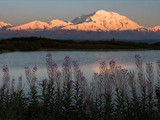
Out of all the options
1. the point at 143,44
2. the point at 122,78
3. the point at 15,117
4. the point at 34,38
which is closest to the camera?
the point at 15,117

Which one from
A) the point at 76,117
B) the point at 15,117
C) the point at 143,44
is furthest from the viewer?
the point at 143,44

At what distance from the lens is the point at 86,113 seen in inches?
434

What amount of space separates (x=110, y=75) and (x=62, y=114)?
2.77m

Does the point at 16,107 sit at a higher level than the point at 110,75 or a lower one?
lower

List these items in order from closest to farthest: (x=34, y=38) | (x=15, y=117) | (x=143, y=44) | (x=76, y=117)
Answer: (x=15, y=117) < (x=76, y=117) < (x=143, y=44) < (x=34, y=38)

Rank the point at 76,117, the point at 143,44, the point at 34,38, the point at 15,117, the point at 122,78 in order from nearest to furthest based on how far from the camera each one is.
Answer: the point at 15,117 → the point at 76,117 → the point at 122,78 → the point at 143,44 → the point at 34,38

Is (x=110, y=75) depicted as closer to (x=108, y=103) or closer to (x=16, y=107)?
(x=108, y=103)

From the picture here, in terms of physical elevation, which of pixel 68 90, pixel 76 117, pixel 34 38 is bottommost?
pixel 76 117

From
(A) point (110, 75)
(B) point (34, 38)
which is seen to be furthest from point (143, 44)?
(A) point (110, 75)

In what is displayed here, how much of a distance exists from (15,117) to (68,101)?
227 centimetres

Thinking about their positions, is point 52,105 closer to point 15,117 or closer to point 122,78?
point 15,117

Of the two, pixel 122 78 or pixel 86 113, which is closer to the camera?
pixel 86 113

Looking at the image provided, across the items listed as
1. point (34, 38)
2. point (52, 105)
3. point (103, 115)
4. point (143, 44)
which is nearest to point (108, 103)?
point (103, 115)

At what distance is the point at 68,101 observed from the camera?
12016mm
